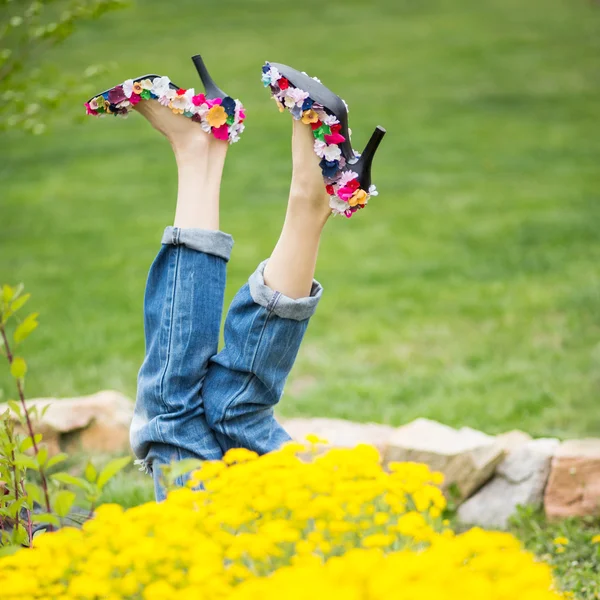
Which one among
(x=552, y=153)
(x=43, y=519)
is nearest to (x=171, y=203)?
(x=552, y=153)

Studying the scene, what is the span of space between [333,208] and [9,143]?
8.46m

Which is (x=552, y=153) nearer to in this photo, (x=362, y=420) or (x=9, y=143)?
(x=362, y=420)

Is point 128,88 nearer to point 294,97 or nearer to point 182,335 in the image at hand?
point 294,97

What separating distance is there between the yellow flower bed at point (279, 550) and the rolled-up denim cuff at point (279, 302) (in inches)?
20.1

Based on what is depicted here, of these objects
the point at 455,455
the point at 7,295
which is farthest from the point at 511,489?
the point at 7,295

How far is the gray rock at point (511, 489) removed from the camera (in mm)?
2814

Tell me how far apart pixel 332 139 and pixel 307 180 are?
0.11m

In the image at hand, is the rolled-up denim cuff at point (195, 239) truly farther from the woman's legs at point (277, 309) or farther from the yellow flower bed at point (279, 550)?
the yellow flower bed at point (279, 550)

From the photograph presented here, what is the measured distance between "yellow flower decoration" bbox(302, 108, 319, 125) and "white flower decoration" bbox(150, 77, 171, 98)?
1.41ft

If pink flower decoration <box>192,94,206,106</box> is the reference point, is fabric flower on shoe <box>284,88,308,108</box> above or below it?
above

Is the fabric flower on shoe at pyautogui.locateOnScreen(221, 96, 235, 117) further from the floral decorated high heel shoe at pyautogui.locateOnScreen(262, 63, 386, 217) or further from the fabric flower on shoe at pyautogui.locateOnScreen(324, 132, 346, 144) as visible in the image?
the fabric flower on shoe at pyautogui.locateOnScreen(324, 132, 346, 144)

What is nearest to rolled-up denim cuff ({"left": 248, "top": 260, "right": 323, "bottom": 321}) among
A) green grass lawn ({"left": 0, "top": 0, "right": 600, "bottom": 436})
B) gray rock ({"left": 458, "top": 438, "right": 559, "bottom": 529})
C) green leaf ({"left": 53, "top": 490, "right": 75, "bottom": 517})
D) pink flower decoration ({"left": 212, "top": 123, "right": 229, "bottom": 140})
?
pink flower decoration ({"left": 212, "top": 123, "right": 229, "bottom": 140})

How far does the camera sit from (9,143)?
380 inches

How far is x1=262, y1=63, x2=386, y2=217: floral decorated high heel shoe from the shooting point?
6.46ft
